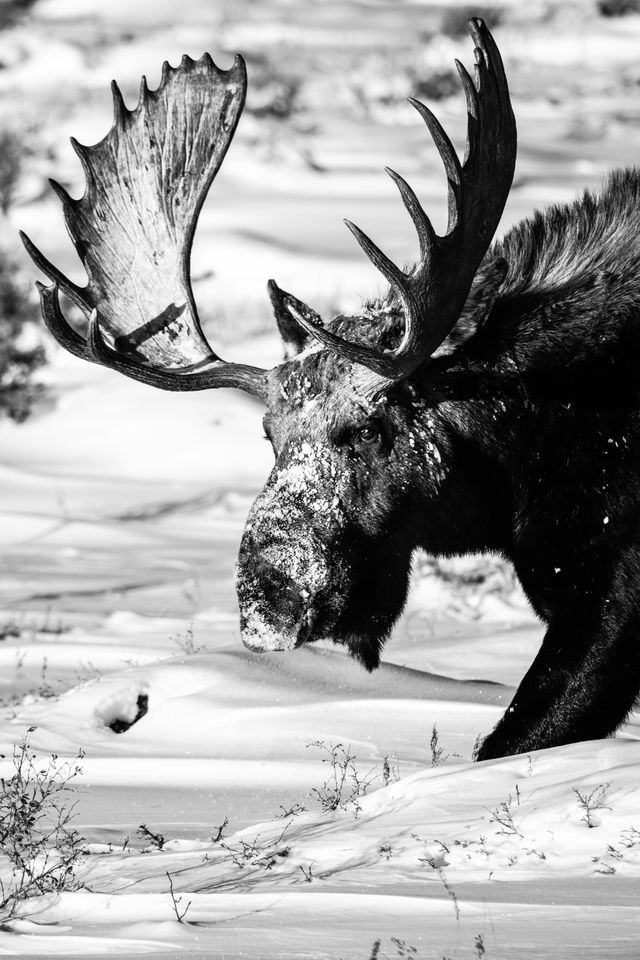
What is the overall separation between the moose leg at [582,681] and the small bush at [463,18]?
25.7m

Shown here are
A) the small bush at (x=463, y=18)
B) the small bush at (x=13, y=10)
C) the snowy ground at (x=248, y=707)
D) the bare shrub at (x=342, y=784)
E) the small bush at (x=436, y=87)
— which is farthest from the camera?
the small bush at (x=13, y=10)

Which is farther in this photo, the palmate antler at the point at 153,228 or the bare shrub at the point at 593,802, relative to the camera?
the palmate antler at the point at 153,228

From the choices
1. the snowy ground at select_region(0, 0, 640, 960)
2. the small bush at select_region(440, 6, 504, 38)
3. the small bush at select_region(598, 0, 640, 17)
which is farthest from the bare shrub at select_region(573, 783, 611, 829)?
the small bush at select_region(598, 0, 640, 17)

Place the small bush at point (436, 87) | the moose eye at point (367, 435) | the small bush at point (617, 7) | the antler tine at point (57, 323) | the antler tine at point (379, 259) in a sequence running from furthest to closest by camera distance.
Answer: the small bush at point (617, 7)
the small bush at point (436, 87)
the antler tine at point (57, 323)
the moose eye at point (367, 435)
the antler tine at point (379, 259)

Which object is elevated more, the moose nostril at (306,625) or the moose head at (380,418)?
the moose head at (380,418)

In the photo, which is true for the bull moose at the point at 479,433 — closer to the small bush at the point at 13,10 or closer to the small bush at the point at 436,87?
the small bush at the point at 436,87

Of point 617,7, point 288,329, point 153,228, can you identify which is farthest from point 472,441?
point 617,7

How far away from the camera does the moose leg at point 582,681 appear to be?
4.03 meters

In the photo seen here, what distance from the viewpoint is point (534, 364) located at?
4383 mm

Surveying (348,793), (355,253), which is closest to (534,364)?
(348,793)

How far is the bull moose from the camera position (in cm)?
406

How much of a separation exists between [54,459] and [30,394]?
0.84m

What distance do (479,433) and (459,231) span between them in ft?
1.98

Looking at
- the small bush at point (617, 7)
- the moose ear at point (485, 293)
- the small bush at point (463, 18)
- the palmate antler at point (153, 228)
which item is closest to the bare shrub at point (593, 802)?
the moose ear at point (485, 293)
